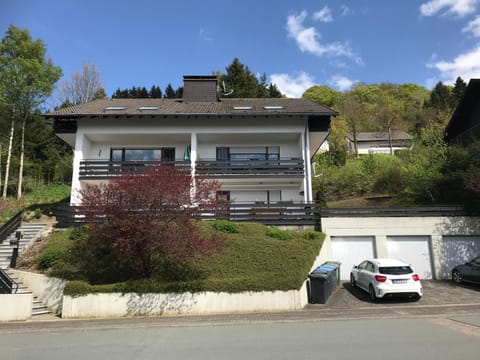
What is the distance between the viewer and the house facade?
1862cm

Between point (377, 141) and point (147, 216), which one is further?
point (377, 141)

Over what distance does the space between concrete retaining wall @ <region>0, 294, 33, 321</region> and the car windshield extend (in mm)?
12408

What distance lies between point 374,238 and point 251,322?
32.2 ft

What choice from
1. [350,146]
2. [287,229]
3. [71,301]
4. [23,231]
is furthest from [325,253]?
[350,146]

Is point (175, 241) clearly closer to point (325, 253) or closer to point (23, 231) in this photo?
point (325, 253)

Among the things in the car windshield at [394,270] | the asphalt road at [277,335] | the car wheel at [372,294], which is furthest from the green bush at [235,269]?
the car windshield at [394,270]

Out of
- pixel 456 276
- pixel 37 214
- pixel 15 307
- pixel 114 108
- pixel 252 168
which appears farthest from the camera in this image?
pixel 114 108

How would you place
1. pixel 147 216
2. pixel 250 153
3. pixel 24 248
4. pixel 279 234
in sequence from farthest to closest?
pixel 250 153 < pixel 279 234 < pixel 24 248 < pixel 147 216

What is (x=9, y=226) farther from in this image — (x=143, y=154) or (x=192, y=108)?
(x=192, y=108)

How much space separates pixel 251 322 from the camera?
9.41 m

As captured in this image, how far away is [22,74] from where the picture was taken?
23.2m

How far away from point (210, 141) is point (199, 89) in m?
5.06

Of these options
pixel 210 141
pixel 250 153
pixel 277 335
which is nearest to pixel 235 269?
pixel 277 335

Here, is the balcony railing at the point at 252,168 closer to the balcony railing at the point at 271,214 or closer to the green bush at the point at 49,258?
the balcony railing at the point at 271,214
